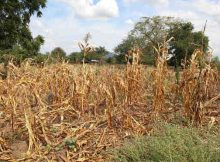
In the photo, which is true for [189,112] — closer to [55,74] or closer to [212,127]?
[212,127]

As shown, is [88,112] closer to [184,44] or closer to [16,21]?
[184,44]

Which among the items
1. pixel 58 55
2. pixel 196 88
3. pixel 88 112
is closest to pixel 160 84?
pixel 196 88

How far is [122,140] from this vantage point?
15.5 feet

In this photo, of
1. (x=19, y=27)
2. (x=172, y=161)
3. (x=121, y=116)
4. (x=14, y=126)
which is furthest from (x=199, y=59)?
(x=19, y=27)

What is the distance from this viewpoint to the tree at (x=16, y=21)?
847 inches

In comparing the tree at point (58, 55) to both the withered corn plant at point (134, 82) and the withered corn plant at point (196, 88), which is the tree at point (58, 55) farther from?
the withered corn plant at point (196, 88)

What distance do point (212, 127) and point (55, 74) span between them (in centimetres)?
Answer: 242

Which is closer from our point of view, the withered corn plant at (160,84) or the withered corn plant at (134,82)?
the withered corn plant at (160,84)

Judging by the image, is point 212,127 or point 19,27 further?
point 19,27

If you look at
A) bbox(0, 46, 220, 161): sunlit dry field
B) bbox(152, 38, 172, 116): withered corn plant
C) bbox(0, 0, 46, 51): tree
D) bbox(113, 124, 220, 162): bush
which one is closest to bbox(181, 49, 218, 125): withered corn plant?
bbox(0, 46, 220, 161): sunlit dry field

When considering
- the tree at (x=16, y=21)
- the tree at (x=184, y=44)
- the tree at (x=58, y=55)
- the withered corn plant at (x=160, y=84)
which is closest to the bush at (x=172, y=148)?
the withered corn plant at (x=160, y=84)

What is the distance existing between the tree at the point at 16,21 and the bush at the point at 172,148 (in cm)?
1774

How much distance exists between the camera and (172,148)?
3791 mm

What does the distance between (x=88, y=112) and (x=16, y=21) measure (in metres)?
17.3
